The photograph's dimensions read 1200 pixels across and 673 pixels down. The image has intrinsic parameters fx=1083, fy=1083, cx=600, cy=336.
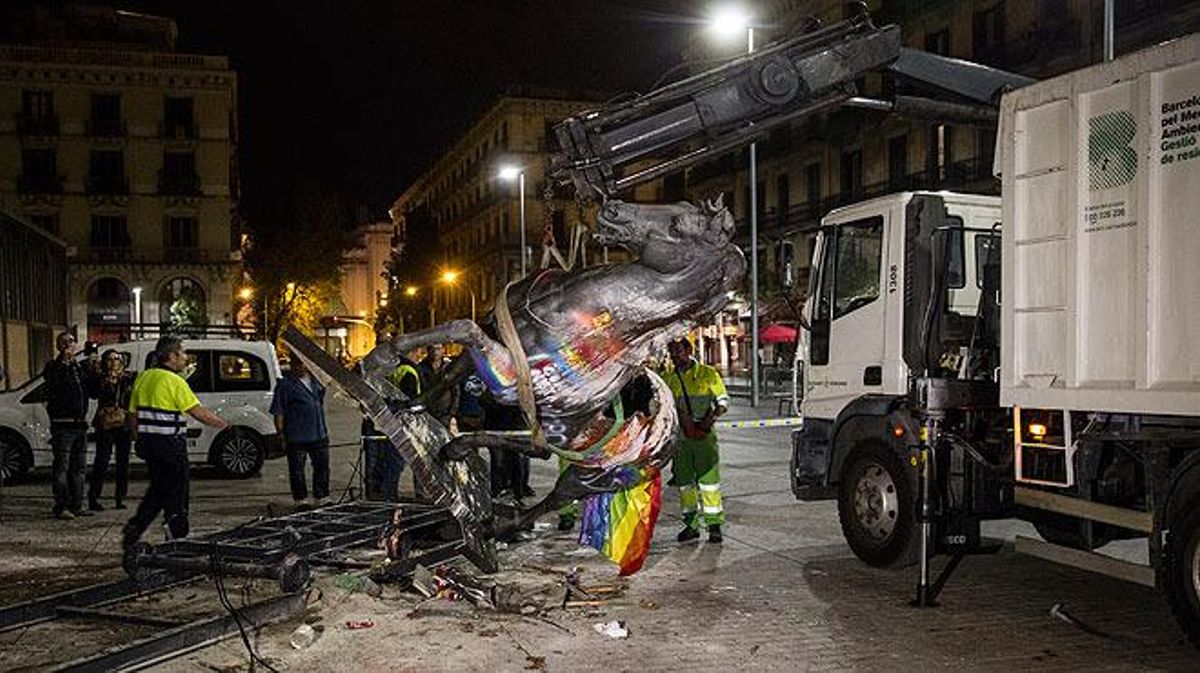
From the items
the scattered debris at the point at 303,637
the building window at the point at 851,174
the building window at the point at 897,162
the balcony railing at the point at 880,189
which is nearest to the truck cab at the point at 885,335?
the scattered debris at the point at 303,637

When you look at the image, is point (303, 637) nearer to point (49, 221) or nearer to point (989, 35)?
point (989, 35)

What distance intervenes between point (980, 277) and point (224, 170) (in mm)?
53710

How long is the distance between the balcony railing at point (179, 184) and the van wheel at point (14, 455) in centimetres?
4423

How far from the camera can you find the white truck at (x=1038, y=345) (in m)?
6.19

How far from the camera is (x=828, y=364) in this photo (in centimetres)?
942

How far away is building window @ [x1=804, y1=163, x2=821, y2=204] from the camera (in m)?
43.9

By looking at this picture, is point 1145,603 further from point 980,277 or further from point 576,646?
point 576,646

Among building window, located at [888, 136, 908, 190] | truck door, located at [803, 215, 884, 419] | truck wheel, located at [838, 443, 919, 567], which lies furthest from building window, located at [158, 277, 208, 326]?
truck wheel, located at [838, 443, 919, 567]

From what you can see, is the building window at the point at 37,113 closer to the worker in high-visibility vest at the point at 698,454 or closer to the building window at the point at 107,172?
the building window at the point at 107,172

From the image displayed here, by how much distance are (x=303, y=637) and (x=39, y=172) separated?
56.0 metres

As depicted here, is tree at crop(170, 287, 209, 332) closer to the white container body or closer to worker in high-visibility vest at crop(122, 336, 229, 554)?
worker in high-visibility vest at crop(122, 336, 229, 554)

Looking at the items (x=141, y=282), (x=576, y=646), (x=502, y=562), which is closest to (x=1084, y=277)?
(x=576, y=646)

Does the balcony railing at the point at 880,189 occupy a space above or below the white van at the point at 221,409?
above

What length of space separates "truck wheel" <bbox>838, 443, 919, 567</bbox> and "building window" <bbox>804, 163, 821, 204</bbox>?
118 feet
